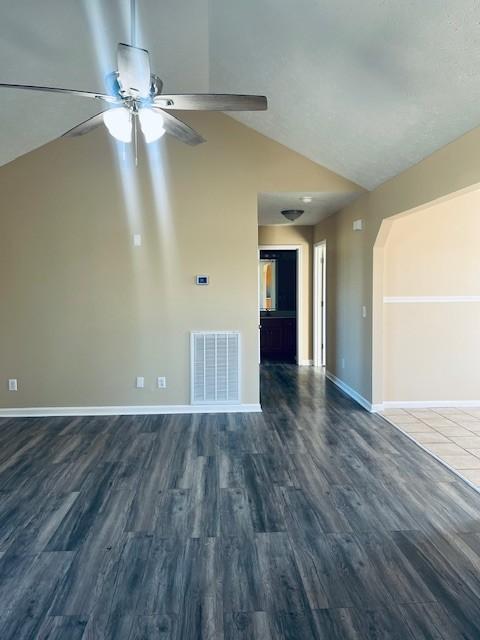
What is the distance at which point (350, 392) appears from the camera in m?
5.45

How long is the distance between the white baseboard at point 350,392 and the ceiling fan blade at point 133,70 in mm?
3844

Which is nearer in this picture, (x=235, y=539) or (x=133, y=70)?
(x=133, y=70)

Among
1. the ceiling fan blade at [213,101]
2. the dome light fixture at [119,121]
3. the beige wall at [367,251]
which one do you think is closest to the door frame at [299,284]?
the beige wall at [367,251]

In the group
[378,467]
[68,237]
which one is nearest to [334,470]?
[378,467]

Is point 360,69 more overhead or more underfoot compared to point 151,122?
more overhead

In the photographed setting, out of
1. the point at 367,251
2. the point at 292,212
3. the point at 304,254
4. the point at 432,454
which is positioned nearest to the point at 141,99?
the point at 367,251

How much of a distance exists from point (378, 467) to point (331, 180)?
300cm

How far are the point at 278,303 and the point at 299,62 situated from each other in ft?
17.1

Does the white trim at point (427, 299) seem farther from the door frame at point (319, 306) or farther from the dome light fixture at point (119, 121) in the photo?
the dome light fixture at point (119, 121)

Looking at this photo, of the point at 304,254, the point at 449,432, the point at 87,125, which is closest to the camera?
the point at 87,125

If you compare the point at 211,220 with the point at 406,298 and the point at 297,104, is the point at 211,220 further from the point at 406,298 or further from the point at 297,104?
the point at 406,298

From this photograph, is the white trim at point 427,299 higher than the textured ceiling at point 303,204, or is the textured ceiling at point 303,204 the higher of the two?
the textured ceiling at point 303,204

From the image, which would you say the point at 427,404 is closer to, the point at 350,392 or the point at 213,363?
the point at 350,392

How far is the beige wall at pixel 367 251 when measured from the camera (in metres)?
3.05
